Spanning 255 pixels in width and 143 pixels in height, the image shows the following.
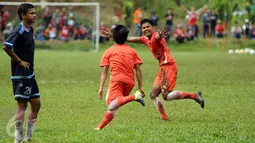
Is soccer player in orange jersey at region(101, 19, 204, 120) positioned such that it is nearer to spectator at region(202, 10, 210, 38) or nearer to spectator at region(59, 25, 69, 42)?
spectator at region(59, 25, 69, 42)

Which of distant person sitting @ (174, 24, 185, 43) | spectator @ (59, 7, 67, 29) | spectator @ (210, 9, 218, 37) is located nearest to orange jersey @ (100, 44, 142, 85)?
spectator @ (59, 7, 67, 29)

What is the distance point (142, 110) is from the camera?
13742mm

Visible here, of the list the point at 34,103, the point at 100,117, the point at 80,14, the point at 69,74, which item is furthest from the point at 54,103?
the point at 80,14

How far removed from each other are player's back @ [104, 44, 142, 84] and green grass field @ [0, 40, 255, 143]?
0.74 meters

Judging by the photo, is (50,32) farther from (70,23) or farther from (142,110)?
(142,110)

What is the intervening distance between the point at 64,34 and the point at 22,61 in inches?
→ 1109

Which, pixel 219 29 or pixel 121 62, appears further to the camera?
pixel 219 29

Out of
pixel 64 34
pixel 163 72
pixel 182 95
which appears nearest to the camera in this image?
pixel 182 95

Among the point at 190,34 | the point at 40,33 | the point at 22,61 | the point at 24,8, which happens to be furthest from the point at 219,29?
the point at 22,61

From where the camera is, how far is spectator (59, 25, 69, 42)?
3694cm

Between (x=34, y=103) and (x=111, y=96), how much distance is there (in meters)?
1.50

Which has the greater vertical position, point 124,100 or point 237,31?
point 124,100

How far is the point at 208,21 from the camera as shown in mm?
43281

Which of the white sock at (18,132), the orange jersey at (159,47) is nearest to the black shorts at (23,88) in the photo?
the white sock at (18,132)
